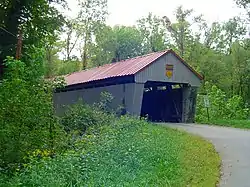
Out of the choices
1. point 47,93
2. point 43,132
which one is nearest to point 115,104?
point 47,93

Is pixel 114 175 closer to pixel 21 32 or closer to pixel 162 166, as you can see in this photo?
pixel 162 166

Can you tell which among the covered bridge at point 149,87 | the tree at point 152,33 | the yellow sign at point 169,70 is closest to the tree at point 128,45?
the tree at point 152,33

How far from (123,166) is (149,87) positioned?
20.4m

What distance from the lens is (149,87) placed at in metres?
28.4

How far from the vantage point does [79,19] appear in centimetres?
4334

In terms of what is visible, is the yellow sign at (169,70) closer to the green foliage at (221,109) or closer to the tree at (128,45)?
the green foliage at (221,109)

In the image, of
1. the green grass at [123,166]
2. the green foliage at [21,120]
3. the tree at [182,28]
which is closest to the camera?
the green grass at [123,166]

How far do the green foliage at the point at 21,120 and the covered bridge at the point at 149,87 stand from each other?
10.3 metres

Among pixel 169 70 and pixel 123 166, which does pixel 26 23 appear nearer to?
pixel 123 166

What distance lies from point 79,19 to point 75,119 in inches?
1126

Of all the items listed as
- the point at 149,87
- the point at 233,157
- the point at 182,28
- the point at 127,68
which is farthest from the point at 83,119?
the point at 182,28

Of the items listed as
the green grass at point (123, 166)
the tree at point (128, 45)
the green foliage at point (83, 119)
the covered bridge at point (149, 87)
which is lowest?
the green grass at point (123, 166)

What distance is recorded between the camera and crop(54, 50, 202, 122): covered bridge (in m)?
21.4

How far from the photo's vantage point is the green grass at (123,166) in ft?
23.2
